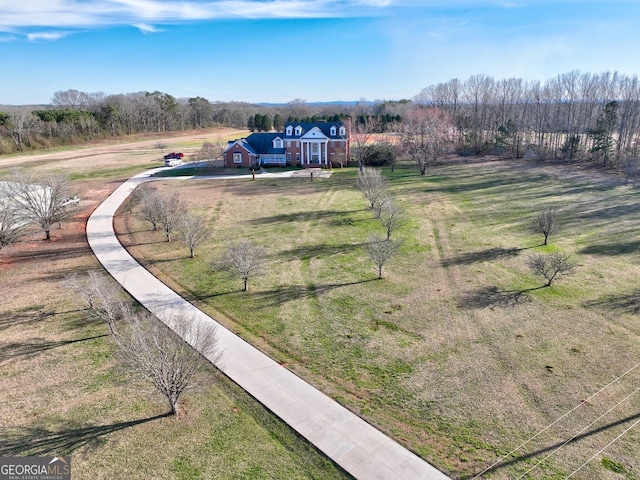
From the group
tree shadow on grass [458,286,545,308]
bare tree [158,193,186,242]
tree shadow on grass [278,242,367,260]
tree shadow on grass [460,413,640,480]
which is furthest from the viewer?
bare tree [158,193,186,242]

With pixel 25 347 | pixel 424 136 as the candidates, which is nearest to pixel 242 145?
pixel 424 136

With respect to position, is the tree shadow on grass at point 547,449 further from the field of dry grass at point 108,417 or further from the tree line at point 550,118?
the tree line at point 550,118

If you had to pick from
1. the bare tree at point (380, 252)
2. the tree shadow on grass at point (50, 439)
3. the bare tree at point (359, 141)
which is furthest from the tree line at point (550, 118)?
the tree shadow on grass at point (50, 439)

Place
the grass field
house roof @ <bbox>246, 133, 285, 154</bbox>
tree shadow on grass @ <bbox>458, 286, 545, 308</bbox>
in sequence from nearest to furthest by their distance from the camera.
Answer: the grass field
tree shadow on grass @ <bbox>458, 286, 545, 308</bbox>
house roof @ <bbox>246, 133, 285, 154</bbox>

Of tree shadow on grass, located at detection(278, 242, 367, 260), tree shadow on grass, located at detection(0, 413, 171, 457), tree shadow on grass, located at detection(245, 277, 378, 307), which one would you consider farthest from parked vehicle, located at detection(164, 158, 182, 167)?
tree shadow on grass, located at detection(0, 413, 171, 457)

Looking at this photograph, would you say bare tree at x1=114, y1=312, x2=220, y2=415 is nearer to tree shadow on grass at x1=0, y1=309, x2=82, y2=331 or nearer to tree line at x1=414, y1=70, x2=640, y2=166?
tree shadow on grass at x1=0, y1=309, x2=82, y2=331

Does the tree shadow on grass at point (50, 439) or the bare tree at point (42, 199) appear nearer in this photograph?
the tree shadow on grass at point (50, 439)
